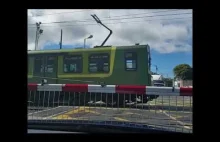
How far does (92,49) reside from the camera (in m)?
10.5

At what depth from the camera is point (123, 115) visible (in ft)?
11.2

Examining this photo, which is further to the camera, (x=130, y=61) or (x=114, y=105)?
(x=130, y=61)

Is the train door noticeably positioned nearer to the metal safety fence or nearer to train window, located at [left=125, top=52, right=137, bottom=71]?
train window, located at [left=125, top=52, right=137, bottom=71]

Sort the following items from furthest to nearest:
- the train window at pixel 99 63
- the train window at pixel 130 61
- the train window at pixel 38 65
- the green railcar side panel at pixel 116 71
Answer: the train window at pixel 38 65, the train window at pixel 99 63, the train window at pixel 130 61, the green railcar side panel at pixel 116 71

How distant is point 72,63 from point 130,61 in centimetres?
254

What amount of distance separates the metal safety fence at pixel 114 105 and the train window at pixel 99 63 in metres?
6.38

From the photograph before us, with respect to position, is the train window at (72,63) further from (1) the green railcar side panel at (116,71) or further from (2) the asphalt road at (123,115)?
(2) the asphalt road at (123,115)

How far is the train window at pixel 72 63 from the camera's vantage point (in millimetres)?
10656

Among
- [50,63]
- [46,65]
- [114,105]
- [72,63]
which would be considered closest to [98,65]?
[72,63]

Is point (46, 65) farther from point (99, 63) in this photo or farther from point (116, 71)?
point (116, 71)

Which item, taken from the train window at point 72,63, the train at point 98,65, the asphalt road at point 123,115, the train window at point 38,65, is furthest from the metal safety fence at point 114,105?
the train window at point 38,65

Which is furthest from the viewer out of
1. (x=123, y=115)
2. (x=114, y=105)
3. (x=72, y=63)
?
(x=72, y=63)
